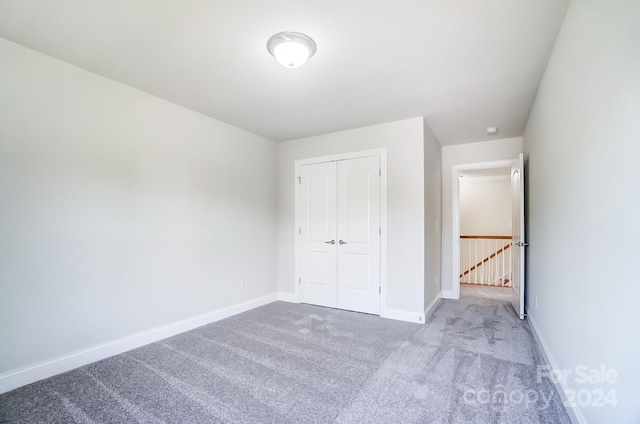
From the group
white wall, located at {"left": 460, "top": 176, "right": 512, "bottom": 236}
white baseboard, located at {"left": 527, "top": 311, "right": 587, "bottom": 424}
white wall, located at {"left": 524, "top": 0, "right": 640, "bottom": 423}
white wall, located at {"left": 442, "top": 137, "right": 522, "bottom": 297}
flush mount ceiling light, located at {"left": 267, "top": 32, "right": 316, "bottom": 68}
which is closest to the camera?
white wall, located at {"left": 524, "top": 0, "right": 640, "bottom": 423}

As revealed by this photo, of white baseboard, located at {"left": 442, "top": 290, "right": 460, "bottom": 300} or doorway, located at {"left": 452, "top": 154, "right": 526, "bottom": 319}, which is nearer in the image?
doorway, located at {"left": 452, "top": 154, "right": 526, "bottom": 319}

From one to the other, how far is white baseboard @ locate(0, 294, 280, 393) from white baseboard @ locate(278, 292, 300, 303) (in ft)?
3.28

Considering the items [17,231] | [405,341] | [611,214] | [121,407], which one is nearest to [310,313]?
[405,341]

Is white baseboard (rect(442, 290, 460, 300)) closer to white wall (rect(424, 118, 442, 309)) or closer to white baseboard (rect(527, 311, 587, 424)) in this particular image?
white wall (rect(424, 118, 442, 309))

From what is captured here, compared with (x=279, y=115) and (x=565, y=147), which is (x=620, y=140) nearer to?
(x=565, y=147)

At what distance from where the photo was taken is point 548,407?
72.6 inches

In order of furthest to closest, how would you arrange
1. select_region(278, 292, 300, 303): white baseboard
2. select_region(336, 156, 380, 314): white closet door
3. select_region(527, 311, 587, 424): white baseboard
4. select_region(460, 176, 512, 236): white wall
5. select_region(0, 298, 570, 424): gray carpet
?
select_region(460, 176, 512, 236): white wall < select_region(278, 292, 300, 303): white baseboard < select_region(336, 156, 380, 314): white closet door < select_region(0, 298, 570, 424): gray carpet < select_region(527, 311, 587, 424): white baseboard

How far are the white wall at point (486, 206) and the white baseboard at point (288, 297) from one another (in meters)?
5.56

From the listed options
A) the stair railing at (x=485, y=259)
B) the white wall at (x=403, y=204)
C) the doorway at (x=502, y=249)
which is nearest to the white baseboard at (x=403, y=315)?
the white wall at (x=403, y=204)

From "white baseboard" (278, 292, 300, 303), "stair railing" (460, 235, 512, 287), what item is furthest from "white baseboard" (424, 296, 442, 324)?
"stair railing" (460, 235, 512, 287)

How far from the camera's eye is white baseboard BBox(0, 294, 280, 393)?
2082 mm

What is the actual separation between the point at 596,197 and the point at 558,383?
4.62 ft

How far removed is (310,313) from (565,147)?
317 centimetres

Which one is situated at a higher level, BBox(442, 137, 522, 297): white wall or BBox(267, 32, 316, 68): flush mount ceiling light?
BBox(267, 32, 316, 68): flush mount ceiling light
